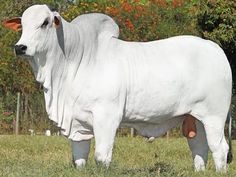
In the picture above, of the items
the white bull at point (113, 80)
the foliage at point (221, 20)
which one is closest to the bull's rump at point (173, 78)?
the white bull at point (113, 80)

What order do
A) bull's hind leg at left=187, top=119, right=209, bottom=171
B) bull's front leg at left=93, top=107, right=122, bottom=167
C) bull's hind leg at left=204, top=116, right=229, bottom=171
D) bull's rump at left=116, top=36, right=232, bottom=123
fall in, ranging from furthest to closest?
bull's hind leg at left=187, top=119, right=209, bottom=171 → bull's hind leg at left=204, top=116, right=229, bottom=171 → bull's rump at left=116, top=36, right=232, bottom=123 → bull's front leg at left=93, top=107, right=122, bottom=167

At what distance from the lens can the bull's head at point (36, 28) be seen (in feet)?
17.9

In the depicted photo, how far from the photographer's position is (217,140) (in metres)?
6.14

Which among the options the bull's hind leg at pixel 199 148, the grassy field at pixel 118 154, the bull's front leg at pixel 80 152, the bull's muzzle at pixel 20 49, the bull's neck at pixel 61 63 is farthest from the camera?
the grassy field at pixel 118 154

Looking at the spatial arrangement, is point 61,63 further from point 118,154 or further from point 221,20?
point 221,20

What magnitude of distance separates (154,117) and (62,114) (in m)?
0.79

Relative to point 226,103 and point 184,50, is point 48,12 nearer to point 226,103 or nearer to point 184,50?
point 184,50

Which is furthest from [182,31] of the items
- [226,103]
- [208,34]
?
[226,103]

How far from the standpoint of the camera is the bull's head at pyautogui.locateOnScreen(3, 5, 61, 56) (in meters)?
5.45

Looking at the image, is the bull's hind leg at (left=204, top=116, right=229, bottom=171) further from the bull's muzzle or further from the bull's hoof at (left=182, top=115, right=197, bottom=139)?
the bull's muzzle

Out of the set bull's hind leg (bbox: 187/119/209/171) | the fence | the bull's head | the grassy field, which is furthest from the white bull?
the fence

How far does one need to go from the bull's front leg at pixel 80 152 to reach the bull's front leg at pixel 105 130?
0.81 feet

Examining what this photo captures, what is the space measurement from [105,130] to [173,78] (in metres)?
0.79

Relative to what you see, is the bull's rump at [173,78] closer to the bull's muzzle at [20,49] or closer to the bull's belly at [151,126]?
the bull's belly at [151,126]
